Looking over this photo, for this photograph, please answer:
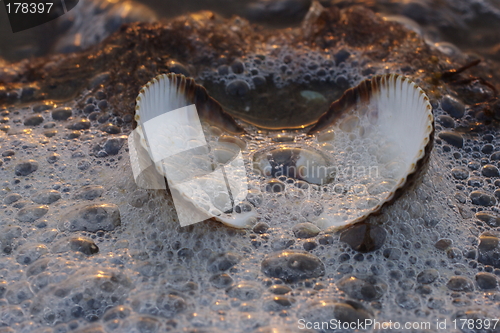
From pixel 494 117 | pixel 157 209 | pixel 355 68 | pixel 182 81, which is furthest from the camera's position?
pixel 355 68

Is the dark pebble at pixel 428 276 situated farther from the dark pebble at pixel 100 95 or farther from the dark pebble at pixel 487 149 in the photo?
the dark pebble at pixel 100 95

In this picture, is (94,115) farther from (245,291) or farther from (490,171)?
(490,171)

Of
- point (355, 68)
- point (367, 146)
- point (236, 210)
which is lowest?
point (236, 210)

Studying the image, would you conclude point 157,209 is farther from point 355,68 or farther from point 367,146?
point 355,68

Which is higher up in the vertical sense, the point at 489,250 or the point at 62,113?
the point at 62,113

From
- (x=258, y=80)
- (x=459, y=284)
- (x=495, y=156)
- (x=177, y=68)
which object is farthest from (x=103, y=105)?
(x=495, y=156)

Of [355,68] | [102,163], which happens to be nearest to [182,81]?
[102,163]
